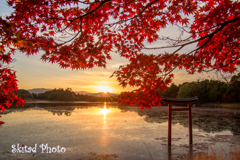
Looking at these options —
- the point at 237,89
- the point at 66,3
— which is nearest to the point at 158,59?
the point at 66,3

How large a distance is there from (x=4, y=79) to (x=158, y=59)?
3186 mm

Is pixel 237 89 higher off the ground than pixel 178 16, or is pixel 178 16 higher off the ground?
pixel 178 16

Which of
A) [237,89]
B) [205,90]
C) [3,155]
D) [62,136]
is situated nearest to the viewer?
[3,155]

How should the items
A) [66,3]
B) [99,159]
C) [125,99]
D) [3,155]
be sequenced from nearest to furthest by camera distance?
[66,3] → [99,159] → [3,155] → [125,99]

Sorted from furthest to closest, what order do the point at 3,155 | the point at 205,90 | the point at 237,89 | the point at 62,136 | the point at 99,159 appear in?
the point at 205,90
the point at 237,89
the point at 62,136
the point at 3,155
the point at 99,159

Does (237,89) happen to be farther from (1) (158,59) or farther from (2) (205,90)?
(1) (158,59)

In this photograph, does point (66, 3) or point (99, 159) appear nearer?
point (66, 3)

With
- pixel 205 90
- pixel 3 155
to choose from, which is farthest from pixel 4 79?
pixel 205 90

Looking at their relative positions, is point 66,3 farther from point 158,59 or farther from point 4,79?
point 158,59

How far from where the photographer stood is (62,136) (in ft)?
17.1

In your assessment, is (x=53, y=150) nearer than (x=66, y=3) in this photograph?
No

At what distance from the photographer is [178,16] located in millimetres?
3934

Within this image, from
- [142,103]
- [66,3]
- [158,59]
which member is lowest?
[142,103]

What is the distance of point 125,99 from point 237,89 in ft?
72.1
